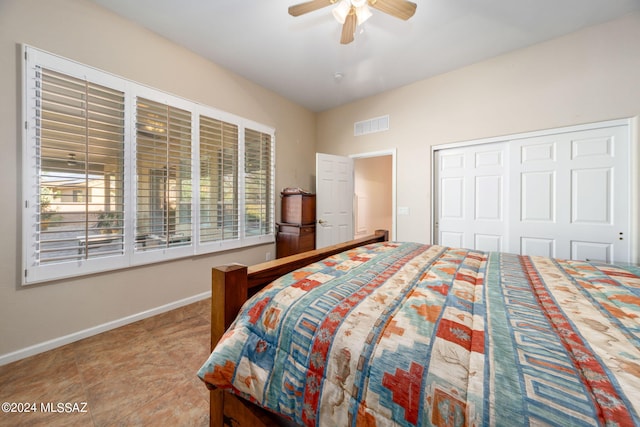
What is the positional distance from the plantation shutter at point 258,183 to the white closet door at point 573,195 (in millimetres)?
3130

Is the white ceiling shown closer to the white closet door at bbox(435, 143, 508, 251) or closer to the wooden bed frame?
the white closet door at bbox(435, 143, 508, 251)

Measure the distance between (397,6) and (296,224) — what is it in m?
2.67

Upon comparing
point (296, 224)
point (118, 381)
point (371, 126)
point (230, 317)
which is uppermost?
point (371, 126)

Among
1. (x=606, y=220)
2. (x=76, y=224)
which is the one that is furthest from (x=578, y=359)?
(x=76, y=224)

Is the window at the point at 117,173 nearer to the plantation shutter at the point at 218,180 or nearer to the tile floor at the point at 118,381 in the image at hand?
the plantation shutter at the point at 218,180

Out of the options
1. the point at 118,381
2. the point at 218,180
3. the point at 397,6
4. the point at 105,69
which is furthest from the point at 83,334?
the point at 397,6

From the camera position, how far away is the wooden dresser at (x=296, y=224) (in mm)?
3596

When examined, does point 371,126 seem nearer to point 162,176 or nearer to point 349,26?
point 349,26

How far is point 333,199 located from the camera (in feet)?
12.9

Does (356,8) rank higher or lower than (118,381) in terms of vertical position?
higher

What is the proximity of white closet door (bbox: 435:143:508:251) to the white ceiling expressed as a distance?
1.15 metres

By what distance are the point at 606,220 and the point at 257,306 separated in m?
3.38

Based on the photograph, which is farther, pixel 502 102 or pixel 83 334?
pixel 502 102

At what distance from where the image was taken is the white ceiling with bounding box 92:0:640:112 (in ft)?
6.93
